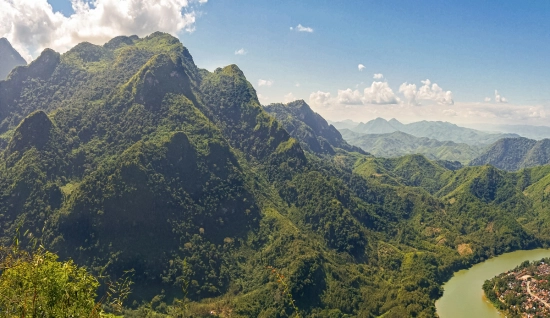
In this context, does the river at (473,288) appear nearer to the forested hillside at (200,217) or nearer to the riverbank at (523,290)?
the riverbank at (523,290)

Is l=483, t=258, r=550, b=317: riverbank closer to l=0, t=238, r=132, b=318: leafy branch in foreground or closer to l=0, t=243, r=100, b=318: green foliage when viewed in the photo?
l=0, t=238, r=132, b=318: leafy branch in foreground

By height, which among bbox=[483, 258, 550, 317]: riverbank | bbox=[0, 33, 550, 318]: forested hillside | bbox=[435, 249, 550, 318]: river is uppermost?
bbox=[0, 33, 550, 318]: forested hillside

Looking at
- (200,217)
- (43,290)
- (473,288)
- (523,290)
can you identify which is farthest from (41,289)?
(473,288)

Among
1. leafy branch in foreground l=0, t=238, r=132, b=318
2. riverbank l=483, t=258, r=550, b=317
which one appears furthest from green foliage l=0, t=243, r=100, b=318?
riverbank l=483, t=258, r=550, b=317

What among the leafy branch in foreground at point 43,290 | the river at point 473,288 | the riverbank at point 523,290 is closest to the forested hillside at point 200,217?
the river at point 473,288

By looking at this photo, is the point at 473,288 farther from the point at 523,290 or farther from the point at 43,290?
the point at 43,290

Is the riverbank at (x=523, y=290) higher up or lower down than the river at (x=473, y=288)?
higher up

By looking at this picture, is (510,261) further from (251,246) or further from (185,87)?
(185,87)
